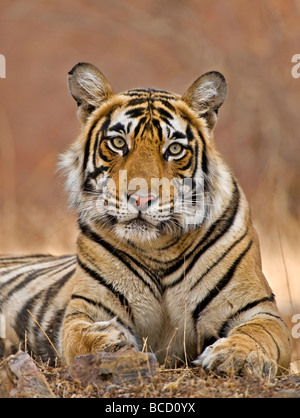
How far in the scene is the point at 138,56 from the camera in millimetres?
12883

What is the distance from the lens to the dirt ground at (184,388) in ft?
9.79

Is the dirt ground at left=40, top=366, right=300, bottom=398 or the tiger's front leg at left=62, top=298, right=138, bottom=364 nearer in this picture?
the dirt ground at left=40, top=366, right=300, bottom=398

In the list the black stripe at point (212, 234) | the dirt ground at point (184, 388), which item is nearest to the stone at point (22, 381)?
the dirt ground at point (184, 388)

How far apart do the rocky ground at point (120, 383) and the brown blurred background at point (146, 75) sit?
5.33 m

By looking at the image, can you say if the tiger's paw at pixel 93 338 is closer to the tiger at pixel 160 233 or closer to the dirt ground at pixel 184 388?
the tiger at pixel 160 233

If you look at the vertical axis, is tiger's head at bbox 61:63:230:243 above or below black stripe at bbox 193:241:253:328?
above

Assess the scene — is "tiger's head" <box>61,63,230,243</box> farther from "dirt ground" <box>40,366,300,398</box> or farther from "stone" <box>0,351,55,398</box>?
"stone" <box>0,351,55,398</box>

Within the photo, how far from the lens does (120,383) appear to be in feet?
10.2

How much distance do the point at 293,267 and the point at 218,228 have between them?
3.84 metres

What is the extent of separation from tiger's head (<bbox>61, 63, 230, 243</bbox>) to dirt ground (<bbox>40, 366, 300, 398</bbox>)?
94cm

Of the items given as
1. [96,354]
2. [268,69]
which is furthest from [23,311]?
[268,69]

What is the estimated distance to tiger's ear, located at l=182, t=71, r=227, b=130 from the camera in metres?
4.25

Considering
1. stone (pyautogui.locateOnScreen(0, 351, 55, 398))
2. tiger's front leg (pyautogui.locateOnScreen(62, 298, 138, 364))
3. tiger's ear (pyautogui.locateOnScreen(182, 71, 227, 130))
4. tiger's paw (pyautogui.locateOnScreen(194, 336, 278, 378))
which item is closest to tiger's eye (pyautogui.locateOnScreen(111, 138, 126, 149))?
tiger's ear (pyautogui.locateOnScreen(182, 71, 227, 130))

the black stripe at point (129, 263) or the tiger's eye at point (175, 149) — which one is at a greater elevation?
the tiger's eye at point (175, 149)
